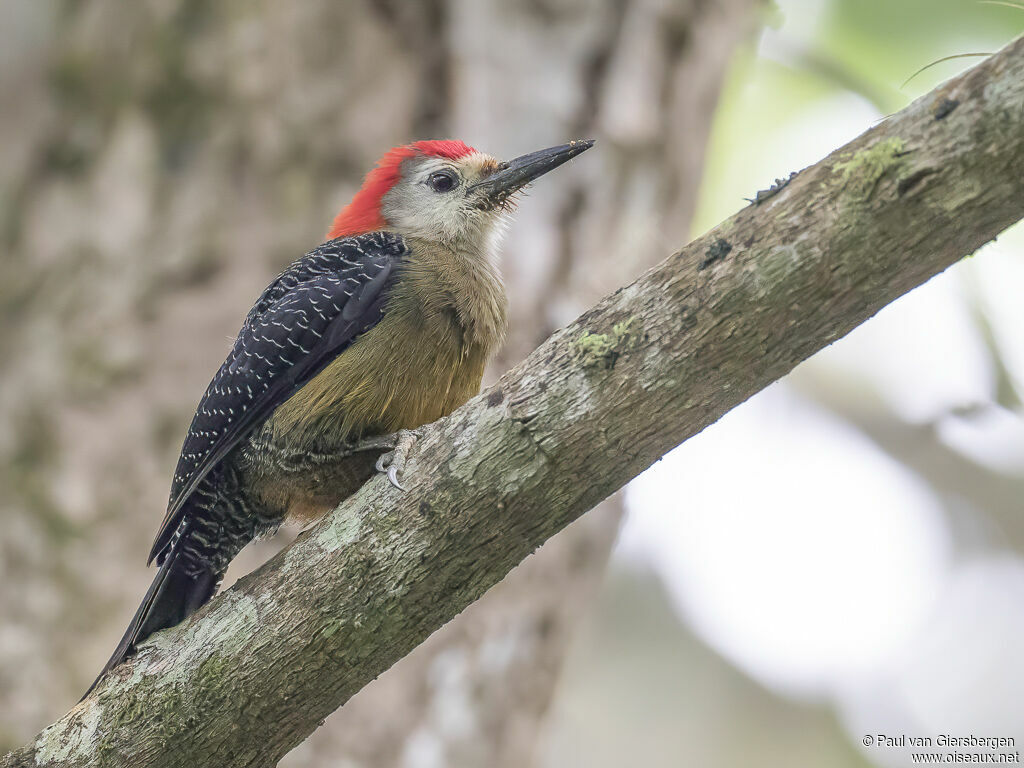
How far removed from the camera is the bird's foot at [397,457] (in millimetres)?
2885

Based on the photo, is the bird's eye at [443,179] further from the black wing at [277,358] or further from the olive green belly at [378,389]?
the olive green belly at [378,389]

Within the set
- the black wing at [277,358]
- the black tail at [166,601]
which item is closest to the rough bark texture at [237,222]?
the black tail at [166,601]

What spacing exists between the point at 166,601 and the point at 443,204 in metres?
2.06

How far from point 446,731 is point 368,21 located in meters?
3.75

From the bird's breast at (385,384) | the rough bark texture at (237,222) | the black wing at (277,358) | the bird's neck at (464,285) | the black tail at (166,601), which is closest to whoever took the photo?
Result: the black tail at (166,601)

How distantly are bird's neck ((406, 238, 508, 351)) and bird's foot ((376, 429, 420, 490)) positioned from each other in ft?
2.04

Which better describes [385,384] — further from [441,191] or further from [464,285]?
[441,191]

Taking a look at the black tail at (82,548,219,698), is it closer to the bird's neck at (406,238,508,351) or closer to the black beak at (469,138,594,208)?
the bird's neck at (406,238,508,351)

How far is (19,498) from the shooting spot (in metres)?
4.81

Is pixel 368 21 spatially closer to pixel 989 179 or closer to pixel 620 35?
pixel 620 35

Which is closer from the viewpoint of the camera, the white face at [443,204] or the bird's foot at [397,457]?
the bird's foot at [397,457]

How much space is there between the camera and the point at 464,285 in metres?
3.97

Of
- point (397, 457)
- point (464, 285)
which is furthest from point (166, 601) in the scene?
point (464, 285)

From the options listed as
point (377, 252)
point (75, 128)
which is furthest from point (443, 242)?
point (75, 128)
